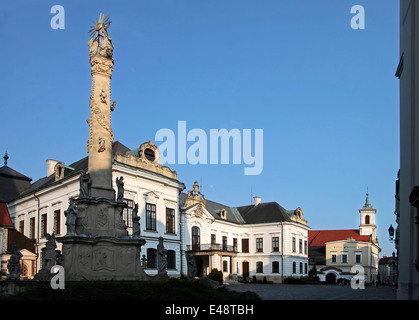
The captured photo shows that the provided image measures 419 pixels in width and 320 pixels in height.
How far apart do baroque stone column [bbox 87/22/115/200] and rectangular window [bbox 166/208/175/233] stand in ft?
70.0

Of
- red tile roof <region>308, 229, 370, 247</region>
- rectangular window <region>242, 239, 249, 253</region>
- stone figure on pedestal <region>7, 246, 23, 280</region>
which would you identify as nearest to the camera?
stone figure on pedestal <region>7, 246, 23, 280</region>

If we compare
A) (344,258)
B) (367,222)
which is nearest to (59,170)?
(344,258)

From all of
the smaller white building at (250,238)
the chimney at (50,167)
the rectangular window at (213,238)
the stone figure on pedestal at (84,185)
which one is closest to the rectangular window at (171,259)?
the smaller white building at (250,238)

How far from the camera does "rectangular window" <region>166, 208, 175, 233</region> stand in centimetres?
A: 4150

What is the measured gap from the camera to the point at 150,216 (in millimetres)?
39406

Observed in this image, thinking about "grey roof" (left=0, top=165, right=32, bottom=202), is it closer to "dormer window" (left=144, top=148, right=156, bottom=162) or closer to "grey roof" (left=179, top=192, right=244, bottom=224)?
"dormer window" (left=144, top=148, right=156, bottom=162)

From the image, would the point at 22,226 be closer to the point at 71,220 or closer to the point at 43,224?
the point at 43,224

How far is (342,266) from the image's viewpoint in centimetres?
7769

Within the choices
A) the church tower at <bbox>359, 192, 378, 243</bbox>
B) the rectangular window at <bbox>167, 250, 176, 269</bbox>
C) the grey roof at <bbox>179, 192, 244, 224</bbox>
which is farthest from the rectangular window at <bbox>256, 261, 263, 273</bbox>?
the church tower at <bbox>359, 192, 378, 243</bbox>

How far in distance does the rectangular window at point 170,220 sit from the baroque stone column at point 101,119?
2135 cm

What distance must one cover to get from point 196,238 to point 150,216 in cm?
1026

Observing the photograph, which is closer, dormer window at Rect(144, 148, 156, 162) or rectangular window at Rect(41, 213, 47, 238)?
rectangular window at Rect(41, 213, 47, 238)

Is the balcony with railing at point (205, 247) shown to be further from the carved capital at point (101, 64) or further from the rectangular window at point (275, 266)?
the carved capital at point (101, 64)
